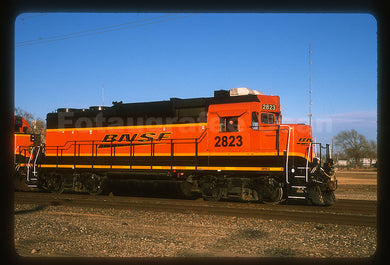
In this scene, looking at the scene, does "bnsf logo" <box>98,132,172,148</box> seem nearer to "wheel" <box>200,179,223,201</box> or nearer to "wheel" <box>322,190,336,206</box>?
"wheel" <box>200,179,223,201</box>

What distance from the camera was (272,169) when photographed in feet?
43.2

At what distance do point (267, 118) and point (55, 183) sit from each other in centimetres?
1073

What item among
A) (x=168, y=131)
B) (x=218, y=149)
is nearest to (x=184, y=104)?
(x=168, y=131)

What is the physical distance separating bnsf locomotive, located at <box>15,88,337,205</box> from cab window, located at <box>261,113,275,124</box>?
0.04 m

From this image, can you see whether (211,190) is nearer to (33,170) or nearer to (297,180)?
(297,180)

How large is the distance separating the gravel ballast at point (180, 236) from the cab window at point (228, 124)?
3.90m

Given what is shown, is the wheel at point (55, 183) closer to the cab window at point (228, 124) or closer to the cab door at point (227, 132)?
the cab door at point (227, 132)

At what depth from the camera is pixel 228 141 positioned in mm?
14023

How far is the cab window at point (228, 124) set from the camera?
46.0 feet

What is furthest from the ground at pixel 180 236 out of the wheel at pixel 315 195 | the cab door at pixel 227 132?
the cab door at pixel 227 132

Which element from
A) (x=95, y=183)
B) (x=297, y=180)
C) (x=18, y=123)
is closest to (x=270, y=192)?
(x=297, y=180)

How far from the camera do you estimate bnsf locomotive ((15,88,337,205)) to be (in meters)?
13.2

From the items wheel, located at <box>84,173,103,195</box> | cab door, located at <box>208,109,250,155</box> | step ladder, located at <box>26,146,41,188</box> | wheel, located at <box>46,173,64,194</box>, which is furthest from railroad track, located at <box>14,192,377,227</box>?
step ladder, located at <box>26,146,41,188</box>

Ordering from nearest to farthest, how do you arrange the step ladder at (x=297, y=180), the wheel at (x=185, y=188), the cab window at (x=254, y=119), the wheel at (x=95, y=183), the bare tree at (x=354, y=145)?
the step ladder at (x=297, y=180), the cab window at (x=254, y=119), the wheel at (x=185, y=188), the wheel at (x=95, y=183), the bare tree at (x=354, y=145)
